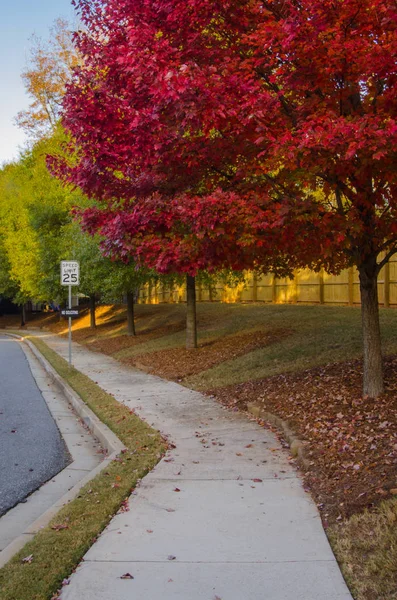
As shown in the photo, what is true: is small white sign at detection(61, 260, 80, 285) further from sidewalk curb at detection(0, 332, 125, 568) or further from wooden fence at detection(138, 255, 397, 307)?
wooden fence at detection(138, 255, 397, 307)

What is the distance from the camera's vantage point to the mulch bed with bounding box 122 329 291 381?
49.7 feet

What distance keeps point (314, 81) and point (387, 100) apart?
961 millimetres

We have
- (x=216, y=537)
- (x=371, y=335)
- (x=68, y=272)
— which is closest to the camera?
(x=216, y=537)

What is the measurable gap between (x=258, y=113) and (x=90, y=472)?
4.28 m

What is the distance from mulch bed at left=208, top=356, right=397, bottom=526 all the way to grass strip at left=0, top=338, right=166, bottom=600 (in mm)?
1777

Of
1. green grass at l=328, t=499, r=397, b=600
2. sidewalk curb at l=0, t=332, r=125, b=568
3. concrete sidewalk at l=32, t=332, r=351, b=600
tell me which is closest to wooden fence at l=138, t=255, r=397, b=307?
sidewalk curb at l=0, t=332, r=125, b=568

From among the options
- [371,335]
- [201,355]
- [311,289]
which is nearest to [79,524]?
[371,335]

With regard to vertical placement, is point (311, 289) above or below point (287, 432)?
above

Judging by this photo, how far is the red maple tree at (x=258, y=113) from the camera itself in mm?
6938

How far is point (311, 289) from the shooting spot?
2448cm

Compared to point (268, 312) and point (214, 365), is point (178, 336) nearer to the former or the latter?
point (268, 312)

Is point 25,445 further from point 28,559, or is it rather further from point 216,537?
point 216,537

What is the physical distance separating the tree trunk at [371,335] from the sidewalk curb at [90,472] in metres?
3.53

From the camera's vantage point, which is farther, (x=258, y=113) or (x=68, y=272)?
(x=68, y=272)
